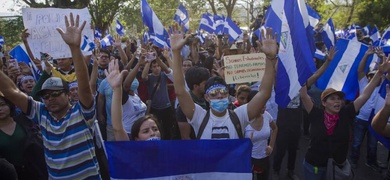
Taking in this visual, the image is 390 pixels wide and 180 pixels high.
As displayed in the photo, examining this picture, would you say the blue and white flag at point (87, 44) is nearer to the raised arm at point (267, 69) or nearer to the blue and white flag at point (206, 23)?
the raised arm at point (267, 69)

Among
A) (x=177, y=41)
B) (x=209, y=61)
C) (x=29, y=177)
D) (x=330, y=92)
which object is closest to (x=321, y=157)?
(x=330, y=92)

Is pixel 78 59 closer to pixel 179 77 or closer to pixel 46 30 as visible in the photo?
pixel 179 77

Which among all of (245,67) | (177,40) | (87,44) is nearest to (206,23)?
(87,44)

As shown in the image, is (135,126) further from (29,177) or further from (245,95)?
(245,95)

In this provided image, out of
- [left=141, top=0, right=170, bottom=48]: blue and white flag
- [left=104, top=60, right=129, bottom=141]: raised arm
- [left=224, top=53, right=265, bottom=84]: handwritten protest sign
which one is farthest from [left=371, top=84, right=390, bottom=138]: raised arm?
[left=141, top=0, right=170, bottom=48]: blue and white flag

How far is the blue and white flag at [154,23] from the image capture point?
7.33m

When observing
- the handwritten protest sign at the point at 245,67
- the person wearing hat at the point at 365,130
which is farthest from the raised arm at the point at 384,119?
the person wearing hat at the point at 365,130

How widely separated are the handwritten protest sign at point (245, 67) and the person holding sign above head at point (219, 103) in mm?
1064

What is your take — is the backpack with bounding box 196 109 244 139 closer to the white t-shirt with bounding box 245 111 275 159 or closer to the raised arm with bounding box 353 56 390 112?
the white t-shirt with bounding box 245 111 275 159

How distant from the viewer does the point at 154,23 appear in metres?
7.38

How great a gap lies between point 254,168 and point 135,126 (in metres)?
1.70

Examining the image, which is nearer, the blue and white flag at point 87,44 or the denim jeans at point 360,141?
the blue and white flag at point 87,44

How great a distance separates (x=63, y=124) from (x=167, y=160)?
87cm

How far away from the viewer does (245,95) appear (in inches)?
180
